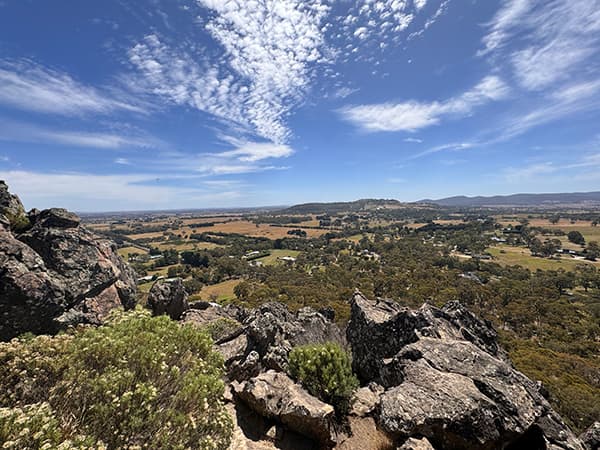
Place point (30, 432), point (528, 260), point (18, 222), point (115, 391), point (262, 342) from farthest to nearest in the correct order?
point (528, 260)
point (18, 222)
point (262, 342)
point (115, 391)
point (30, 432)

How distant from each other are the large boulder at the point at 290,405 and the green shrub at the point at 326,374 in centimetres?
68

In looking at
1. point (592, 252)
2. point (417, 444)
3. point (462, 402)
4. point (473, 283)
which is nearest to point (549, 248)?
point (592, 252)

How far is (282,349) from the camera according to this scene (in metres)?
18.4

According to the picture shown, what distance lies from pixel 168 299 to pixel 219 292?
225 ft

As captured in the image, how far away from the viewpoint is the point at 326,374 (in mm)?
13836

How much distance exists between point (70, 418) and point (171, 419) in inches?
103

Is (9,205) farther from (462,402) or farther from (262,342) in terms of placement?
(462,402)

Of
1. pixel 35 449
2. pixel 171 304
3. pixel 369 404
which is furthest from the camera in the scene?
pixel 171 304

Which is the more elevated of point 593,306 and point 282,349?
point 282,349

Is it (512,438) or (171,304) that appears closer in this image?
(512,438)

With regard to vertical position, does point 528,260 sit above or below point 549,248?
below

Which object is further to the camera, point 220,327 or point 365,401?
point 220,327

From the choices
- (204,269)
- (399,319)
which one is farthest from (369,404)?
(204,269)

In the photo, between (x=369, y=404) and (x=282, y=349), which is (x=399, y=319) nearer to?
(x=369, y=404)
